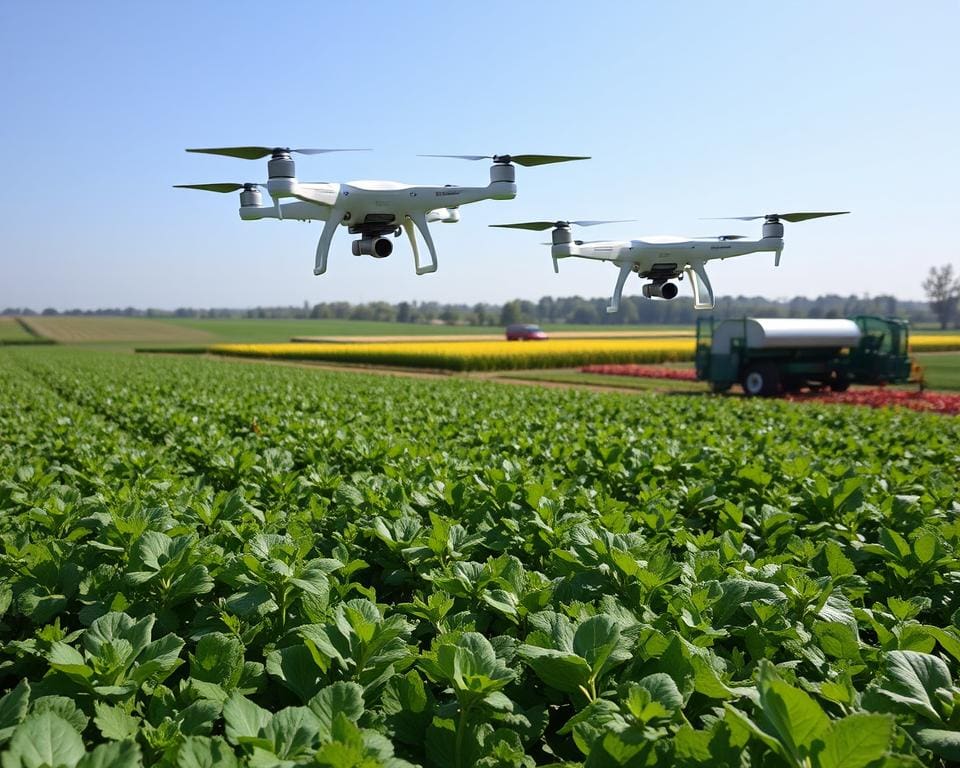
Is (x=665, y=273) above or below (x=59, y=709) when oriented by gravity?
above

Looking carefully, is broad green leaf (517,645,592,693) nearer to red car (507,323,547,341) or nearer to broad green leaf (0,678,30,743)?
broad green leaf (0,678,30,743)

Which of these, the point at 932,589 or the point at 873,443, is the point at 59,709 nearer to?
the point at 932,589

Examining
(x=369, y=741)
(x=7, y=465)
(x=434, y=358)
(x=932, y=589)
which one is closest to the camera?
(x=369, y=741)

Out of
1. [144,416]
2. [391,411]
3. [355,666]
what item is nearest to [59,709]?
[355,666]

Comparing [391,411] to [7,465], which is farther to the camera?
[391,411]

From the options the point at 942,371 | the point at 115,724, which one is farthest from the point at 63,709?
the point at 942,371

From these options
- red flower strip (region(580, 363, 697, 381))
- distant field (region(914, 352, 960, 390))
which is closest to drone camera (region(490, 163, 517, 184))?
red flower strip (region(580, 363, 697, 381))
